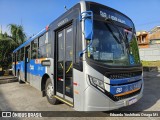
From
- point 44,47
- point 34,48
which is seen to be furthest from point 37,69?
point 44,47

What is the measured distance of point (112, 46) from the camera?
12.7 feet

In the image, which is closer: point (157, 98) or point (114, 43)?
point (114, 43)

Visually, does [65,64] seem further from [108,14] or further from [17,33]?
[17,33]

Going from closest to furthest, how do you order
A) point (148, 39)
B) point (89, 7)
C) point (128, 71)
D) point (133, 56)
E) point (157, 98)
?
point (89, 7) → point (128, 71) → point (133, 56) → point (157, 98) → point (148, 39)

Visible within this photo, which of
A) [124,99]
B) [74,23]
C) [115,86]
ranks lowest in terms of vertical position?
[124,99]

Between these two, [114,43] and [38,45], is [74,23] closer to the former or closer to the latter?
[114,43]

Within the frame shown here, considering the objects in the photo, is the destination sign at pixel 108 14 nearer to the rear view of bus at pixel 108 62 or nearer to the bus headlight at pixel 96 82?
the rear view of bus at pixel 108 62

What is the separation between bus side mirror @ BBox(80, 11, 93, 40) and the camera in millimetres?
3340

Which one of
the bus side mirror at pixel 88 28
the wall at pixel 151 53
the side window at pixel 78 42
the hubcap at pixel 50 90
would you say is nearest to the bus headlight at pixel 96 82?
the side window at pixel 78 42

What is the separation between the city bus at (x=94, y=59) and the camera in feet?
11.1

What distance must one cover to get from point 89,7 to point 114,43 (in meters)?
1.07

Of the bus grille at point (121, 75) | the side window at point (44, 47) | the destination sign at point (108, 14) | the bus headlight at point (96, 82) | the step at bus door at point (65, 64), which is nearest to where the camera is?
the bus headlight at point (96, 82)

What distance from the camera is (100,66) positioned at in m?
3.38

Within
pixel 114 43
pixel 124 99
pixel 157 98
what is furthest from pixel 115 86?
pixel 157 98
